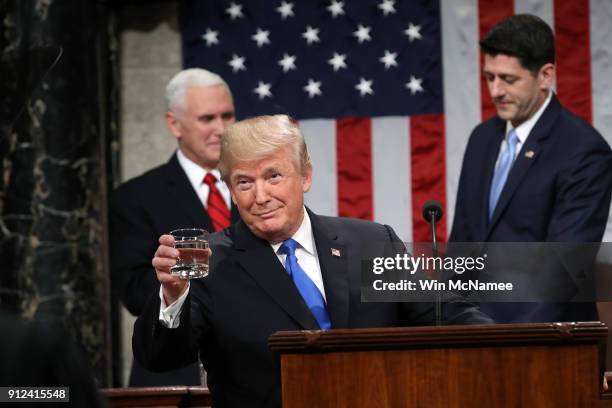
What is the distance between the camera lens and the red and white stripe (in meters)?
6.31

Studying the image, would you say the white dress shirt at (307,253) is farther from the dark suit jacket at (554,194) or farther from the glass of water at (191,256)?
the dark suit jacket at (554,194)

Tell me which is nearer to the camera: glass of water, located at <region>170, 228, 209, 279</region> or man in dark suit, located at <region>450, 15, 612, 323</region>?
glass of water, located at <region>170, 228, 209, 279</region>

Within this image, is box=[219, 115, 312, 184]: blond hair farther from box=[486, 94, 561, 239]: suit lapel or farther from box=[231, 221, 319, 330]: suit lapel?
box=[486, 94, 561, 239]: suit lapel

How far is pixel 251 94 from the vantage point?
658 centimetres

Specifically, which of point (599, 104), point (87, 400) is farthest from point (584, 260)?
point (599, 104)

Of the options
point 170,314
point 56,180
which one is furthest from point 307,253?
point 56,180

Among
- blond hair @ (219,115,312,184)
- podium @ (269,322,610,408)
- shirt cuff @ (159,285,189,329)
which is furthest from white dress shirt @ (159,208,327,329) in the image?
podium @ (269,322,610,408)

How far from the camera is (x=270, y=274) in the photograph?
346 centimetres

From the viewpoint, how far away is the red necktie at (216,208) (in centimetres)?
538

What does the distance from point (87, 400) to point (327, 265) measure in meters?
2.12

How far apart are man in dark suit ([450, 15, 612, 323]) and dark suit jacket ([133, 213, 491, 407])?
1531 millimetres

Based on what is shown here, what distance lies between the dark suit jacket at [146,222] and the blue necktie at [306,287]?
63.7 inches

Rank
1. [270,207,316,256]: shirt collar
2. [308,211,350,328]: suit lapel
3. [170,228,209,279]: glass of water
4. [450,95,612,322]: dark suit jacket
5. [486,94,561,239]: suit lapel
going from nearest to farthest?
[170,228,209,279]: glass of water < [308,211,350,328]: suit lapel < [270,207,316,256]: shirt collar < [450,95,612,322]: dark suit jacket < [486,94,561,239]: suit lapel

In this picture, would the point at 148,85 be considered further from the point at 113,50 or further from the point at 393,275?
the point at 393,275
